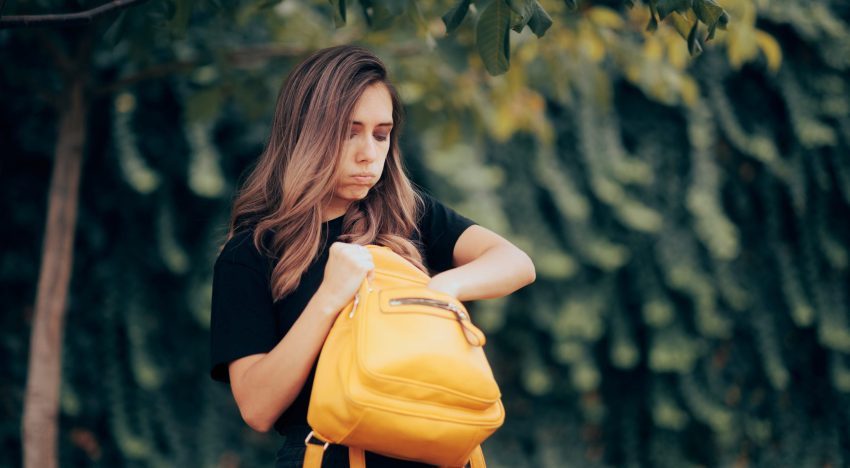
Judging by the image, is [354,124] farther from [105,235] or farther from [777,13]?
[777,13]

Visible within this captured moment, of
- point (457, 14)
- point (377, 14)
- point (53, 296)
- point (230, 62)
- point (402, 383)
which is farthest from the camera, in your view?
point (230, 62)

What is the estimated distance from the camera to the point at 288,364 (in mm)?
1594

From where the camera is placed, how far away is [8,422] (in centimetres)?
439

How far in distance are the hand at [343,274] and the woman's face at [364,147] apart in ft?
0.62

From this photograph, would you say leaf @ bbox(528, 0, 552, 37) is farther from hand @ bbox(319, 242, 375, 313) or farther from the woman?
hand @ bbox(319, 242, 375, 313)

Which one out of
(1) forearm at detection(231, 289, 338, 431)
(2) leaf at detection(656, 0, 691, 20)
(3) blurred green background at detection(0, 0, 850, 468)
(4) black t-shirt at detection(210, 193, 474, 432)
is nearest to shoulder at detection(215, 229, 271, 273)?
(4) black t-shirt at detection(210, 193, 474, 432)

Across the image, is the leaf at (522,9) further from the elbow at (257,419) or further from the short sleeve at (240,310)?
the elbow at (257,419)

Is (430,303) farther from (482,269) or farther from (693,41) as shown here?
(693,41)

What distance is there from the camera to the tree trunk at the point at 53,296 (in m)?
3.13

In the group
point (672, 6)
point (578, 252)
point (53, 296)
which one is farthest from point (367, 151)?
point (578, 252)

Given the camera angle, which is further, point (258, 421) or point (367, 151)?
point (367, 151)

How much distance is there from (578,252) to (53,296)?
274cm

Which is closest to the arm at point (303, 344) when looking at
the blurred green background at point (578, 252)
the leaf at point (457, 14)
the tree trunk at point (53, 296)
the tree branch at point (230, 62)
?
the leaf at point (457, 14)

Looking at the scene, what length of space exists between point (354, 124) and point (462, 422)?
635 millimetres
